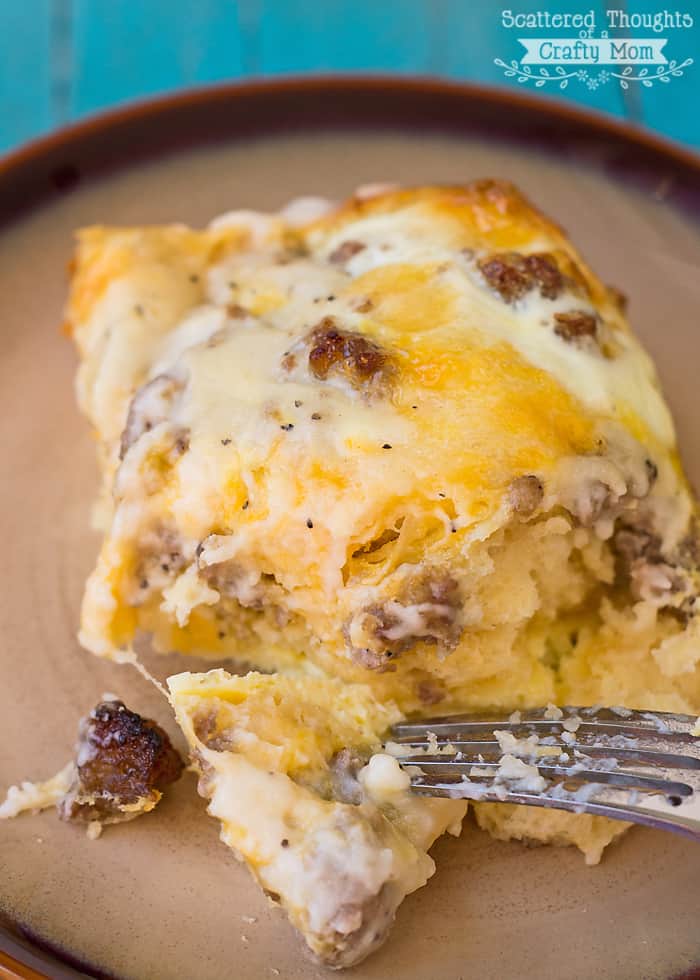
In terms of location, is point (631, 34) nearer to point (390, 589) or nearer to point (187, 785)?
point (390, 589)

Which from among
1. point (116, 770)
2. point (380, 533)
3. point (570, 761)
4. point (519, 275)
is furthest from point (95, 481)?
point (570, 761)

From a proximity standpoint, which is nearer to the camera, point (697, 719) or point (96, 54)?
point (697, 719)

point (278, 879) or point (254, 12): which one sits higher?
point (254, 12)

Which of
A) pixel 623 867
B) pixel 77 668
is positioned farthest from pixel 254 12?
pixel 623 867

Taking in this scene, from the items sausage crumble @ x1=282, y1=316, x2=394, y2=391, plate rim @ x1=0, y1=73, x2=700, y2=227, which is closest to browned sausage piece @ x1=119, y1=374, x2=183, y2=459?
A: sausage crumble @ x1=282, y1=316, x2=394, y2=391

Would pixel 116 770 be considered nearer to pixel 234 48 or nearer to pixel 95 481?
pixel 95 481

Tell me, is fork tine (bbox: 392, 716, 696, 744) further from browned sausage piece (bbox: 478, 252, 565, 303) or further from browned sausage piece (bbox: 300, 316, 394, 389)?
browned sausage piece (bbox: 478, 252, 565, 303)

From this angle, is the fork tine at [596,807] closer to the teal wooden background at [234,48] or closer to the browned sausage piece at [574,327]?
the browned sausage piece at [574,327]

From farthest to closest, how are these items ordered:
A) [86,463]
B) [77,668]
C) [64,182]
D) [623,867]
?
1. [64,182]
2. [86,463]
3. [77,668]
4. [623,867]
